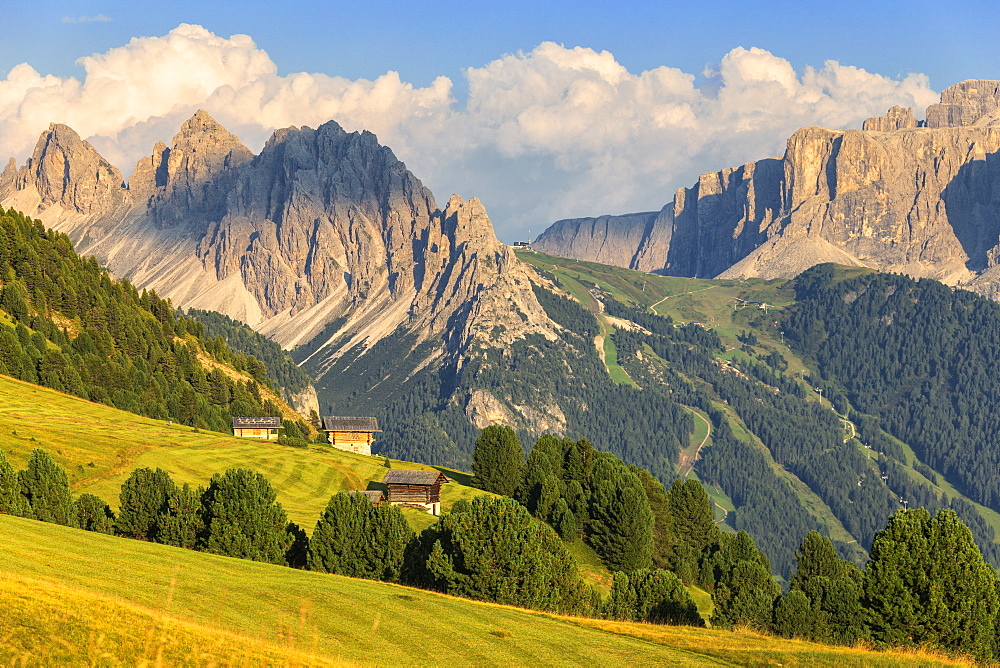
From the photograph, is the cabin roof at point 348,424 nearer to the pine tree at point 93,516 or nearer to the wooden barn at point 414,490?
the wooden barn at point 414,490

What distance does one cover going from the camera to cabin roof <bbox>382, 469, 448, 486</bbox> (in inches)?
5025

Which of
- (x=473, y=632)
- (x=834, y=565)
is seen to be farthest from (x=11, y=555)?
(x=834, y=565)

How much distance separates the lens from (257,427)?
568 ft

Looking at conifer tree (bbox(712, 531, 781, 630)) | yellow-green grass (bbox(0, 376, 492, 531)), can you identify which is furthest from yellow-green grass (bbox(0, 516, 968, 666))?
yellow-green grass (bbox(0, 376, 492, 531))

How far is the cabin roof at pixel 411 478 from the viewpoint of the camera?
12762cm

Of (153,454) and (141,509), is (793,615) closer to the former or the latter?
(141,509)

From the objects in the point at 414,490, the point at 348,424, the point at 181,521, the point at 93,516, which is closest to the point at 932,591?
the point at 181,521

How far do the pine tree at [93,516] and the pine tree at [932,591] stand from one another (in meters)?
60.5

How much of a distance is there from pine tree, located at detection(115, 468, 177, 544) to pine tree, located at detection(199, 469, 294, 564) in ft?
12.9

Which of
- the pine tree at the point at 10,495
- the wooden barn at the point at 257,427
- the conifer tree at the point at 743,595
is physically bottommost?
the conifer tree at the point at 743,595

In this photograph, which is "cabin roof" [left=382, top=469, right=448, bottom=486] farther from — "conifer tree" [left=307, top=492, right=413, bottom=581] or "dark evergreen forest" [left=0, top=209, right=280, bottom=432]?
"dark evergreen forest" [left=0, top=209, right=280, bottom=432]

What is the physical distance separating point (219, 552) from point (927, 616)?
5324 cm

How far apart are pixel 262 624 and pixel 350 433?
153301 millimetres

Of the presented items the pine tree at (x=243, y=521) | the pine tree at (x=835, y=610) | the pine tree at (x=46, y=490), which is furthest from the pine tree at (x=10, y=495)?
the pine tree at (x=835, y=610)
